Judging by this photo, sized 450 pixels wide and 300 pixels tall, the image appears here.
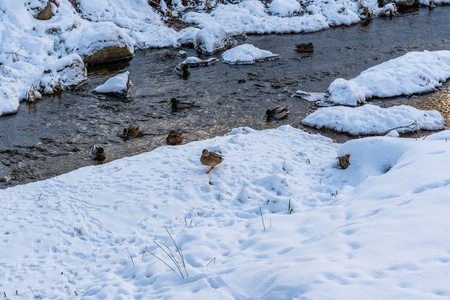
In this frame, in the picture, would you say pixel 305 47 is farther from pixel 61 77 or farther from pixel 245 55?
pixel 61 77

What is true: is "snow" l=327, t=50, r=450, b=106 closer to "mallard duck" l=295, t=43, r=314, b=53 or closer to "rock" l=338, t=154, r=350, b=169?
"mallard duck" l=295, t=43, r=314, b=53

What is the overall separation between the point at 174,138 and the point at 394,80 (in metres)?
8.17

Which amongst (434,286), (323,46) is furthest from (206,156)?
(323,46)

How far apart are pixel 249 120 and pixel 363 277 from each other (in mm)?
8132

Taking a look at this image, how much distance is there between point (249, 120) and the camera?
38.3ft

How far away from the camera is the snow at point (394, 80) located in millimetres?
12797

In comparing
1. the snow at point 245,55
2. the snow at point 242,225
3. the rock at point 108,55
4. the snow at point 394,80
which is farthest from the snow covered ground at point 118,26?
the snow at point 394,80

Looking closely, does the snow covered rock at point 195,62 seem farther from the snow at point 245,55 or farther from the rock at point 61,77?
the rock at point 61,77

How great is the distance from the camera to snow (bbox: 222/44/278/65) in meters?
16.6

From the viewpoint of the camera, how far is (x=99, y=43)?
54.4ft

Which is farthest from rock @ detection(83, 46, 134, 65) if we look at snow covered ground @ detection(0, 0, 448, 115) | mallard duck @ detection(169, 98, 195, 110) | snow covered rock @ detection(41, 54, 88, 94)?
mallard duck @ detection(169, 98, 195, 110)

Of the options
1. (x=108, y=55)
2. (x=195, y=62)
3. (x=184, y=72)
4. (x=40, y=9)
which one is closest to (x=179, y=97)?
(x=184, y=72)

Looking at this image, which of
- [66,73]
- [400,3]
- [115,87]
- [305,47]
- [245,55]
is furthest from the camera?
[400,3]

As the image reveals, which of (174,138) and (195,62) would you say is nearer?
(174,138)
